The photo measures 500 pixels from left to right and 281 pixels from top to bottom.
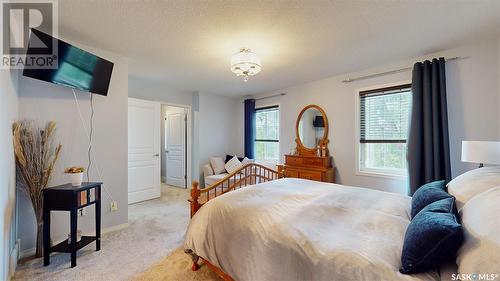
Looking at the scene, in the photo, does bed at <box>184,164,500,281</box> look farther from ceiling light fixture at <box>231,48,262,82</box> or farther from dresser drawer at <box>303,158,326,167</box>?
dresser drawer at <box>303,158,326,167</box>

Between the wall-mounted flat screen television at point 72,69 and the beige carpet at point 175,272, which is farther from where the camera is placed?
the wall-mounted flat screen television at point 72,69

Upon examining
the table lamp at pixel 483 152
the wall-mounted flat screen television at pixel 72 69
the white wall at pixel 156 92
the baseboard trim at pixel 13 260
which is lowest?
the baseboard trim at pixel 13 260

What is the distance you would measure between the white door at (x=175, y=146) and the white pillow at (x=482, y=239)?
16.1ft

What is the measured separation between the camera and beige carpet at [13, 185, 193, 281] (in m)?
1.91

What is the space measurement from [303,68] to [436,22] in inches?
63.4

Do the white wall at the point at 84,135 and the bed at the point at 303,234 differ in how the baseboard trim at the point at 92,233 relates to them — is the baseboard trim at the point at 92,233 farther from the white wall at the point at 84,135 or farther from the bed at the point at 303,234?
the bed at the point at 303,234

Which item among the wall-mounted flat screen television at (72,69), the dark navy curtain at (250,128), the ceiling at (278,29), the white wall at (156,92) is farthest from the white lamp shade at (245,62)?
the dark navy curtain at (250,128)

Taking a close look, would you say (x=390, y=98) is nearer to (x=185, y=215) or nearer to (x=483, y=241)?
(x=483, y=241)

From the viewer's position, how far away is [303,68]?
3.34 metres

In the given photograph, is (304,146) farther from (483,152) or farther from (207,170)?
(483,152)

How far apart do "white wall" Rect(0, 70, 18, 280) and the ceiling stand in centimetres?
78

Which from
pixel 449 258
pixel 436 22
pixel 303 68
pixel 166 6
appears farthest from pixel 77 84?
pixel 436 22

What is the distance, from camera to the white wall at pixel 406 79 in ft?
7.95

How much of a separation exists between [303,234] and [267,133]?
12.7ft
